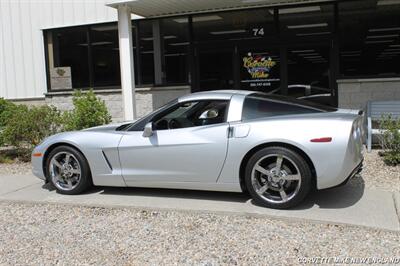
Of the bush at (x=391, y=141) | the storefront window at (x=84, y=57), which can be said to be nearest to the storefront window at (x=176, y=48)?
the storefront window at (x=84, y=57)

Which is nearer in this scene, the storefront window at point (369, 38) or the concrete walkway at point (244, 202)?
the concrete walkway at point (244, 202)

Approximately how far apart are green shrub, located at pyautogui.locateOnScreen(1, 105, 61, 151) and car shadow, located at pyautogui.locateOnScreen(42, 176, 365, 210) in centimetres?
278

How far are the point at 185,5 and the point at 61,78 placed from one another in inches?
184

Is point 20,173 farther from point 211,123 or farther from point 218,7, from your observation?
point 218,7

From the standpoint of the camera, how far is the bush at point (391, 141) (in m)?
7.46

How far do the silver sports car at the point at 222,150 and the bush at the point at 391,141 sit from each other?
2166 mm

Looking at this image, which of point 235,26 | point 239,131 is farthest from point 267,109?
point 235,26

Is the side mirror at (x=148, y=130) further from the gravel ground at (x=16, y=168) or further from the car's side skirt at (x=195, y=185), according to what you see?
the gravel ground at (x=16, y=168)

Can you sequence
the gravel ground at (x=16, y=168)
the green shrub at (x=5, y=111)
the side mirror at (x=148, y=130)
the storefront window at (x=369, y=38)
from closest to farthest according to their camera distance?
the side mirror at (x=148, y=130), the gravel ground at (x=16, y=168), the green shrub at (x=5, y=111), the storefront window at (x=369, y=38)

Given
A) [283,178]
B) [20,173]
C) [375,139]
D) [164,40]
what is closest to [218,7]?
[164,40]

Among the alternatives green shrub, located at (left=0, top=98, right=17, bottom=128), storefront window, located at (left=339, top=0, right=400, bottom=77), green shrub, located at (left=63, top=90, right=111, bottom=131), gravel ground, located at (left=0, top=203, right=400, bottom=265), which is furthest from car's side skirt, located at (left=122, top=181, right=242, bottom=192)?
storefront window, located at (left=339, top=0, right=400, bottom=77)

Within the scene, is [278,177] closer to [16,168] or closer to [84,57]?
[16,168]

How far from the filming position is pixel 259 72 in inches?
450

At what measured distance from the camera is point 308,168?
202 inches
